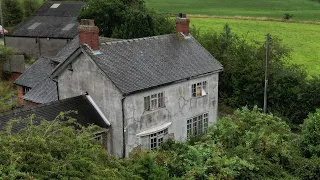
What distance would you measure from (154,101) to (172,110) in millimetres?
1639

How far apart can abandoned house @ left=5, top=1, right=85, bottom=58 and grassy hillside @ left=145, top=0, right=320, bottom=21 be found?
28.2 meters

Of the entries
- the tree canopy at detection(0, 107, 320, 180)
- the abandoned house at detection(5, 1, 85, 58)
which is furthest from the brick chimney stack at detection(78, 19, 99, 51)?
the abandoned house at detection(5, 1, 85, 58)

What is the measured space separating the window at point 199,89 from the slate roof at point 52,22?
24.9 metres

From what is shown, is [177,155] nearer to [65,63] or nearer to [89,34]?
[89,34]

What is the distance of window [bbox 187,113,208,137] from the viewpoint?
2597 centimetres

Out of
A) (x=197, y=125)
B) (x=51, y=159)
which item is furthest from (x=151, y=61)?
(x=51, y=159)

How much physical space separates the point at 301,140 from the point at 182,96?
884cm

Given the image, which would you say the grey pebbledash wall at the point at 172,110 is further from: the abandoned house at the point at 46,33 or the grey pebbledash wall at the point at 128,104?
the abandoned house at the point at 46,33

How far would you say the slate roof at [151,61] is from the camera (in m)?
22.5

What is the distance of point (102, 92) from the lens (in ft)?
74.6

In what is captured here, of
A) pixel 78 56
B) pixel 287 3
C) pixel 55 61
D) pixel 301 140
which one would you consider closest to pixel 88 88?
pixel 78 56

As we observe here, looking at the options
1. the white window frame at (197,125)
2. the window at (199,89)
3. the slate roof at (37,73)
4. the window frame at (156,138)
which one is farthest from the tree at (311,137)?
the slate roof at (37,73)

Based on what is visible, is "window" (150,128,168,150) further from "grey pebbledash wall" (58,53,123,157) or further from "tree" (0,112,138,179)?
"tree" (0,112,138,179)

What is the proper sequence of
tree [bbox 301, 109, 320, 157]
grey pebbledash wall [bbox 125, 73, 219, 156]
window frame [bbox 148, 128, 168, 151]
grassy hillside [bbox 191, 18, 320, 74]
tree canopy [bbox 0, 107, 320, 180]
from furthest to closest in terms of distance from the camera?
grassy hillside [bbox 191, 18, 320, 74]
window frame [bbox 148, 128, 168, 151]
grey pebbledash wall [bbox 125, 73, 219, 156]
tree [bbox 301, 109, 320, 157]
tree canopy [bbox 0, 107, 320, 180]
